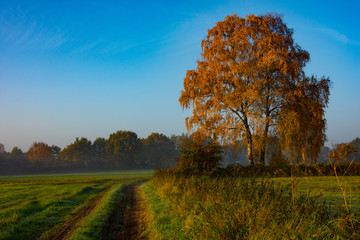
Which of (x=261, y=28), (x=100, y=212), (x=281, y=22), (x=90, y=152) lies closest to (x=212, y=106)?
(x=261, y=28)

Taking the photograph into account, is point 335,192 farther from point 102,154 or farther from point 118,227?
point 102,154

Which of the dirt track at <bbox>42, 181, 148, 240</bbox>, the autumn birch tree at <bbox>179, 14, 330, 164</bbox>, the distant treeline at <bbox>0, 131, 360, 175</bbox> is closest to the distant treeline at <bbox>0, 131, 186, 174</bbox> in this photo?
the distant treeline at <bbox>0, 131, 360, 175</bbox>

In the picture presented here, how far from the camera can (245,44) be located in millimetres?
26641

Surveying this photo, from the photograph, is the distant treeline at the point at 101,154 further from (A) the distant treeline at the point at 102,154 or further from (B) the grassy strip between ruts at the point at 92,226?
(B) the grassy strip between ruts at the point at 92,226

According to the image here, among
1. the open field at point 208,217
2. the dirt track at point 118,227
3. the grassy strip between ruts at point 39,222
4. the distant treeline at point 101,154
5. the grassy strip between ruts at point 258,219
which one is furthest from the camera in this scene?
the distant treeline at point 101,154

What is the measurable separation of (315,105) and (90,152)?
90.8 metres

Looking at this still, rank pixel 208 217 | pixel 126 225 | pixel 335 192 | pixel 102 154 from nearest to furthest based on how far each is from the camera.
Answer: pixel 208 217
pixel 126 225
pixel 335 192
pixel 102 154

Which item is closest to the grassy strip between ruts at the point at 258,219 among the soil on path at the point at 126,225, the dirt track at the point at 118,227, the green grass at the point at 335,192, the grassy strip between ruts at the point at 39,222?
the green grass at the point at 335,192

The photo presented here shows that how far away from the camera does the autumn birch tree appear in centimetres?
2472

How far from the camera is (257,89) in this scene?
24438mm

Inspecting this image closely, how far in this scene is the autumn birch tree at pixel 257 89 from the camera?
24.7m

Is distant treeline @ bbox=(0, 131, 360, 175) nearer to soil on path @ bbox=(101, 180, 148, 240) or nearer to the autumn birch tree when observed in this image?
the autumn birch tree

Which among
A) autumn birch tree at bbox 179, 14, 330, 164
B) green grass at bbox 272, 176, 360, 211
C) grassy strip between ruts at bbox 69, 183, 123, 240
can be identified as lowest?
grassy strip between ruts at bbox 69, 183, 123, 240

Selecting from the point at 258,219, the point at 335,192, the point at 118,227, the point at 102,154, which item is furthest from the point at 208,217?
the point at 102,154
